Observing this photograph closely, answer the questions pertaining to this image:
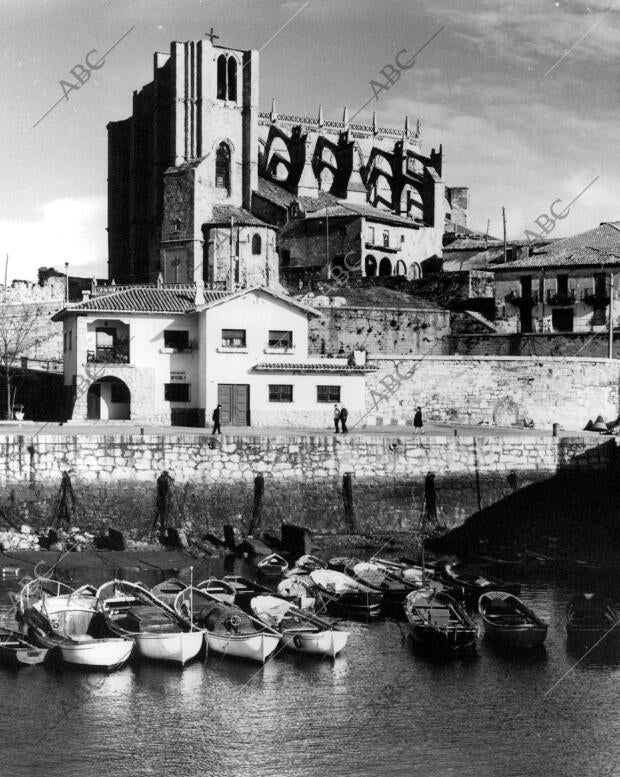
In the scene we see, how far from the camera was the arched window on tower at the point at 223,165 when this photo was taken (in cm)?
7707

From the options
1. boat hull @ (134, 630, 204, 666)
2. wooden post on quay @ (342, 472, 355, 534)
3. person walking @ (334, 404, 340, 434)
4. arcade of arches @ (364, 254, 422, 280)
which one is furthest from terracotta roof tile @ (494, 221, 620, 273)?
boat hull @ (134, 630, 204, 666)

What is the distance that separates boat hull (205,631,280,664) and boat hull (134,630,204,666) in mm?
464

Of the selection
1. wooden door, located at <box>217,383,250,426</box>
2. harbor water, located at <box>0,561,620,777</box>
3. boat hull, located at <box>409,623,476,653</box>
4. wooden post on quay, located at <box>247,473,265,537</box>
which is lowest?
harbor water, located at <box>0,561,620,777</box>

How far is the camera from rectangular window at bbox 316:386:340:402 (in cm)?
5169

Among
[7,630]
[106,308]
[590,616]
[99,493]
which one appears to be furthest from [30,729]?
[106,308]

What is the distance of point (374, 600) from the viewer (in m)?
32.1

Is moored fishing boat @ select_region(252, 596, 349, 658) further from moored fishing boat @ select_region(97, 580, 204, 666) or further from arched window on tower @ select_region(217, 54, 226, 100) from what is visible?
arched window on tower @ select_region(217, 54, 226, 100)

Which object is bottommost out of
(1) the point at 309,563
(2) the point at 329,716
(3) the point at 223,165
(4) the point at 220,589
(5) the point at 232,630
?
(2) the point at 329,716

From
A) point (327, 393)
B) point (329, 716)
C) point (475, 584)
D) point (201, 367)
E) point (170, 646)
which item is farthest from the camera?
point (327, 393)

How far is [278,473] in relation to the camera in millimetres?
43656

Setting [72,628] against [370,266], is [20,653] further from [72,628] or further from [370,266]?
[370,266]

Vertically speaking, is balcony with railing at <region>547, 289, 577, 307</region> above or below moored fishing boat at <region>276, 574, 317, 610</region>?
above

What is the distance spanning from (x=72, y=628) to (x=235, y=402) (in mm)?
23234

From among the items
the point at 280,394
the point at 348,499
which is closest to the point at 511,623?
the point at 348,499
